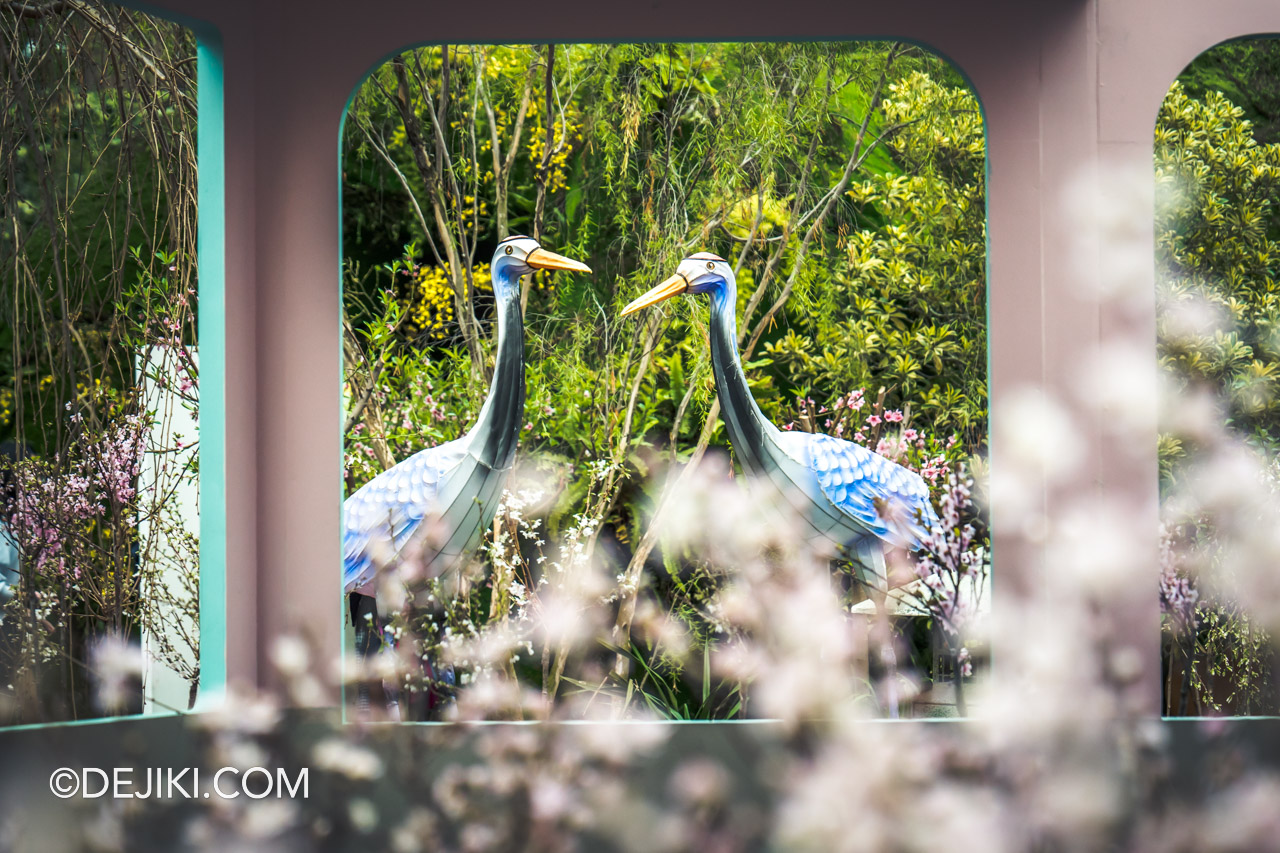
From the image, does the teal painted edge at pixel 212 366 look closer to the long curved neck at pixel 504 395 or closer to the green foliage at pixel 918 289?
the long curved neck at pixel 504 395

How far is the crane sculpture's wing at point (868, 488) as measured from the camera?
301 cm

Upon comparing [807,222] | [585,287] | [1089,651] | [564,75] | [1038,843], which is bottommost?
[1038,843]

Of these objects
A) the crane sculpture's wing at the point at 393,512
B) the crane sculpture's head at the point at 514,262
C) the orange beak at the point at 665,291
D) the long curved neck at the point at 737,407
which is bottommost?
the crane sculpture's wing at the point at 393,512

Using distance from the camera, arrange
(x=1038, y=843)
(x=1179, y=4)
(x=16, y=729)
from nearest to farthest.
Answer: (x=1038, y=843), (x=16, y=729), (x=1179, y=4)

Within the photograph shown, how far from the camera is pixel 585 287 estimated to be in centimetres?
363

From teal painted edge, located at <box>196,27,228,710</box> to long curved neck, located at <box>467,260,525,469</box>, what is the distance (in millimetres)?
786

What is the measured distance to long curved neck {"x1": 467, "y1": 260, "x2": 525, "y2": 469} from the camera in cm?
291

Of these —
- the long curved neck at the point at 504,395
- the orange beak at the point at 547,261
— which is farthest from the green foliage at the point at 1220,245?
the long curved neck at the point at 504,395

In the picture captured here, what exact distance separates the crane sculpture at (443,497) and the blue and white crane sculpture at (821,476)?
630 mm

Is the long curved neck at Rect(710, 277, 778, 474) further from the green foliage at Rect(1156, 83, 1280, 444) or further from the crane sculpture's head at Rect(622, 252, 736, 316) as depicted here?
the green foliage at Rect(1156, 83, 1280, 444)

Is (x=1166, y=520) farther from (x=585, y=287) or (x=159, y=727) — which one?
(x=159, y=727)

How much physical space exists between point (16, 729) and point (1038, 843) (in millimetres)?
2104

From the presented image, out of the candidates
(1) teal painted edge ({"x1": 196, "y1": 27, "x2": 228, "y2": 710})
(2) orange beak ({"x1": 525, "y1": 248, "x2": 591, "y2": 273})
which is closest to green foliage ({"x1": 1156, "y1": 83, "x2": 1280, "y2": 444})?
(2) orange beak ({"x1": 525, "y1": 248, "x2": 591, "y2": 273})

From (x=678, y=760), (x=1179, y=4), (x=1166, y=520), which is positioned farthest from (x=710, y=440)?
(x=1179, y=4)
